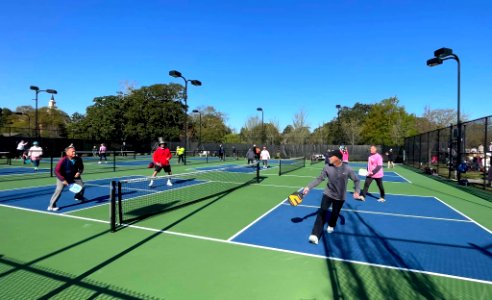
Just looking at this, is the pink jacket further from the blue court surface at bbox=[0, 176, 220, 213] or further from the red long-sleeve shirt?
the red long-sleeve shirt

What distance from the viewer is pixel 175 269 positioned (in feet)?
15.5

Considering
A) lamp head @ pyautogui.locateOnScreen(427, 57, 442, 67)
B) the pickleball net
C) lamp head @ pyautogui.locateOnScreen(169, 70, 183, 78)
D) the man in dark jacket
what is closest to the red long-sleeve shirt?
the pickleball net

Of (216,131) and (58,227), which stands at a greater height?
(216,131)

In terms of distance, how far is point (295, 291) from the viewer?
160 inches

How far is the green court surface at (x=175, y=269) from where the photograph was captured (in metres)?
4.03

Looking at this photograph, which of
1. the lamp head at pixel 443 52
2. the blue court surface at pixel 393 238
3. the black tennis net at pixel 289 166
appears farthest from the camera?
the black tennis net at pixel 289 166

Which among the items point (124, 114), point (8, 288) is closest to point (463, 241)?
point (8, 288)

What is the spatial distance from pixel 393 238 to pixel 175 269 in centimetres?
441

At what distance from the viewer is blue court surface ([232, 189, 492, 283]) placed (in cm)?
509

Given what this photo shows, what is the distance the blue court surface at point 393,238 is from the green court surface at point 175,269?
227mm

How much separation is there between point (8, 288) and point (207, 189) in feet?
28.6

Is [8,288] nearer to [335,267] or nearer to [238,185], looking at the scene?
[335,267]

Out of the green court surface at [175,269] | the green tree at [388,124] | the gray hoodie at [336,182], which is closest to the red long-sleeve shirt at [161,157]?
the green court surface at [175,269]

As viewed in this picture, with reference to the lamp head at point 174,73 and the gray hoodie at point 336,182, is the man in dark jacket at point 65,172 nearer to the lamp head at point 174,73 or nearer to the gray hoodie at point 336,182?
the gray hoodie at point 336,182
